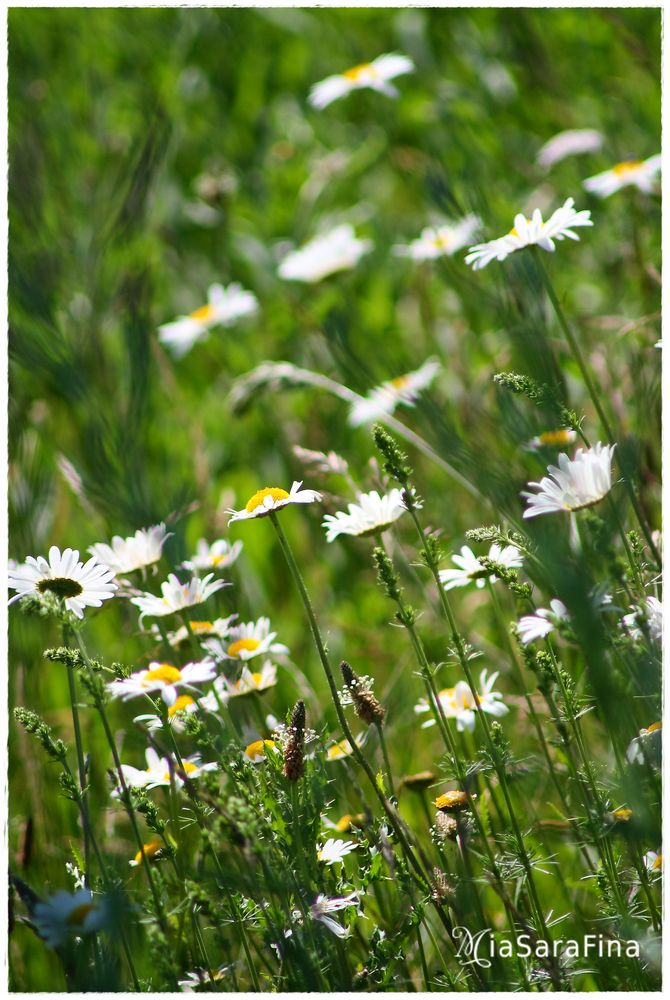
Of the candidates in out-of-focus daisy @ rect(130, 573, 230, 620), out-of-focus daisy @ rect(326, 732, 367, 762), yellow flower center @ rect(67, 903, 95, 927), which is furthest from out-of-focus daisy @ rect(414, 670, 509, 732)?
yellow flower center @ rect(67, 903, 95, 927)

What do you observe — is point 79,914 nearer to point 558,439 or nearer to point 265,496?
point 265,496

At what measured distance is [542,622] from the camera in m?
0.93

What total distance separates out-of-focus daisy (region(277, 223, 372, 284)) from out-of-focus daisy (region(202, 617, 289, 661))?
1.10 m

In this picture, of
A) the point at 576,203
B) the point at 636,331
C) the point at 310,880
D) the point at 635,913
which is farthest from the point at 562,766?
the point at 576,203

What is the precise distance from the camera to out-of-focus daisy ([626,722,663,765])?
0.92 m

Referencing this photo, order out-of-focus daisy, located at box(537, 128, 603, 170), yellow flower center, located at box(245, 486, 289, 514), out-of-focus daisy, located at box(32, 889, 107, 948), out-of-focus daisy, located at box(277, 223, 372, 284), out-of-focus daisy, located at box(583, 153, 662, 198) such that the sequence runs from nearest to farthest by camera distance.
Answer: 1. out-of-focus daisy, located at box(32, 889, 107, 948)
2. yellow flower center, located at box(245, 486, 289, 514)
3. out-of-focus daisy, located at box(583, 153, 662, 198)
4. out-of-focus daisy, located at box(537, 128, 603, 170)
5. out-of-focus daisy, located at box(277, 223, 372, 284)

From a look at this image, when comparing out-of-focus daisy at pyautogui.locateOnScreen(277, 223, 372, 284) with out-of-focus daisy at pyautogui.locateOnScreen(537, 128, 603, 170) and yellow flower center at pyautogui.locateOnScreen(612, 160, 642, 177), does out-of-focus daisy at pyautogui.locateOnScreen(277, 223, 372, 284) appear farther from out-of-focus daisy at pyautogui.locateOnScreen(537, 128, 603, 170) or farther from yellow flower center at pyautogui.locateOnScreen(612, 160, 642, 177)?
yellow flower center at pyautogui.locateOnScreen(612, 160, 642, 177)

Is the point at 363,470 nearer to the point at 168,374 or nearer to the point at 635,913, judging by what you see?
the point at 168,374

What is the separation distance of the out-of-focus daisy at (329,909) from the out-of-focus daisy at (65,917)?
0.19 metres

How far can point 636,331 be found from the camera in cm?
151

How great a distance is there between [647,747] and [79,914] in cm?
53

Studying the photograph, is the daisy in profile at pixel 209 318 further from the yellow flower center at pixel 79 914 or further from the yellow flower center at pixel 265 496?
the yellow flower center at pixel 79 914

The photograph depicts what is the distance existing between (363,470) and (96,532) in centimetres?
47

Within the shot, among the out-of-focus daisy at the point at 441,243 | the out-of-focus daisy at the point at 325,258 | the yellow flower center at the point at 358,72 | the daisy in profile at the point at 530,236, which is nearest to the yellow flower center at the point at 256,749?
the daisy in profile at the point at 530,236
